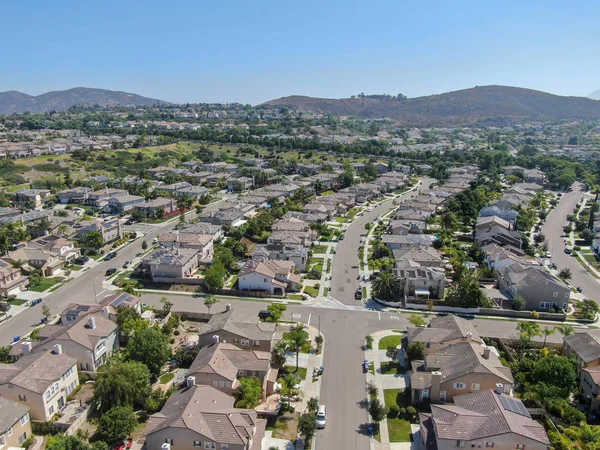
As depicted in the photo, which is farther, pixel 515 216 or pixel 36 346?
pixel 515 216

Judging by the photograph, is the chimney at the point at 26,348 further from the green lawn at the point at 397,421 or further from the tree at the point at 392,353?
the tree at the point at 392,353

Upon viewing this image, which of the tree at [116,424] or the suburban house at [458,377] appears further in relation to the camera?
the suburban house at [458,377]

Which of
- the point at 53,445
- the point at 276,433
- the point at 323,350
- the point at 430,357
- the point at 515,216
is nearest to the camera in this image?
the point at 53,445

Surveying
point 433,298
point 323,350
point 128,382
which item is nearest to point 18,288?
point 128,382

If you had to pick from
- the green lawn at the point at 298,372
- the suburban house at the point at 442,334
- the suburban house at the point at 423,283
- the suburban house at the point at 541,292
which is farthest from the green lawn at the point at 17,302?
the suburban house at the point at 541,292

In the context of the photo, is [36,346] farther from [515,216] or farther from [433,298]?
[515,216]

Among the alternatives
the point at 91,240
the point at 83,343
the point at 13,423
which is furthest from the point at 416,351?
the point at 91,240

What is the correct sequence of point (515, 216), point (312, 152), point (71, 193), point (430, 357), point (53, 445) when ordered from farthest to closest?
point (312, 152) → point (71, 193) → point (515, 216) → point (430, 357) → point (53, 445)

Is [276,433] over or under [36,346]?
under
